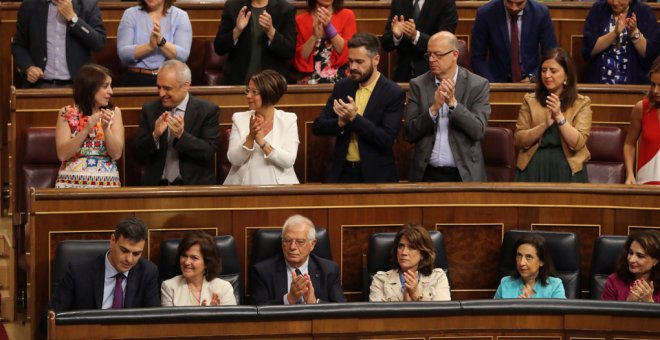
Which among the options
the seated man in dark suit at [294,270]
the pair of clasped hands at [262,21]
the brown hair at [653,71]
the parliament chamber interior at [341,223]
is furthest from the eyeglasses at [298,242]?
the brown hair at [653,71]

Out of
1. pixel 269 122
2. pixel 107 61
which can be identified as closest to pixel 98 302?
pixel 269 122

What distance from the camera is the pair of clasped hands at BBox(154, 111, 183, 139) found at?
5.35m

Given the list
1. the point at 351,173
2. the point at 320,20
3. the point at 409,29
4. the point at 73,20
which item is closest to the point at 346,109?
the point at 351,173

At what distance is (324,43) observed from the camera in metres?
6.41

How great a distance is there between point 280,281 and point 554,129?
1.45 metres

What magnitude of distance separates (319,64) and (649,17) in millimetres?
1701

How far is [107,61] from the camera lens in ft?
22.6

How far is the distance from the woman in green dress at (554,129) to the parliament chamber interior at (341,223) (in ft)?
0.76

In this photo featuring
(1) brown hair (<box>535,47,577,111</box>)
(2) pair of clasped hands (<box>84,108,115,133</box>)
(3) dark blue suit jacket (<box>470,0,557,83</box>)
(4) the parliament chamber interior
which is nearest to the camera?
(4) the parliament chamber interior

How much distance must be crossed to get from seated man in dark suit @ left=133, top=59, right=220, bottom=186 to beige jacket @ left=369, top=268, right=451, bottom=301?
0.94 m

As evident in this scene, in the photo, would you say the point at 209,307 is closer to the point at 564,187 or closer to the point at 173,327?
the point at 173,327

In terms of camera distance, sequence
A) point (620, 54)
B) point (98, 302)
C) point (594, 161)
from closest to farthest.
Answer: point (98, 302), point (594, 161), point (620, 54)

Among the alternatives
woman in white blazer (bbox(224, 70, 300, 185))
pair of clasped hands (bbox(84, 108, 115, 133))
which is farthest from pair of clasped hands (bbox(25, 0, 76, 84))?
woman in white blazer (bbox(224, 70, 300, 185))

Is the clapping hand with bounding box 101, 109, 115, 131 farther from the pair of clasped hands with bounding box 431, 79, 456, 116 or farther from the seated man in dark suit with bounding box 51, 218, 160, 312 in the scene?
the pair of clasped hands with bounding box 431, 79, 456, 116
